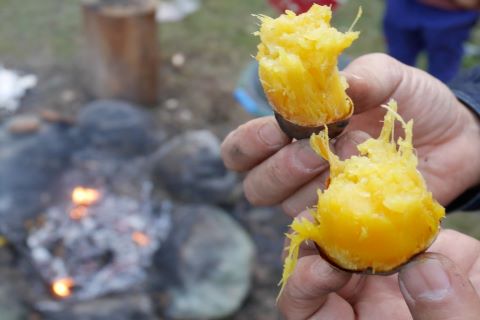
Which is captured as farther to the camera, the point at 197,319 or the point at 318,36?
the point at 197,319

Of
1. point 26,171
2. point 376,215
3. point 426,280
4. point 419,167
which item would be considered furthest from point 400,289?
point 26,171

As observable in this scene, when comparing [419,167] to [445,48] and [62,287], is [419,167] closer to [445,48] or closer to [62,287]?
[62,287]

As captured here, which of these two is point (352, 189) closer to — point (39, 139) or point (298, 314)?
point (298, 314)

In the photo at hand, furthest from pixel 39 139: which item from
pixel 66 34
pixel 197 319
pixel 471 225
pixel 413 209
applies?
pixel 471 225

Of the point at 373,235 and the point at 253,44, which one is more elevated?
the point at 373,235

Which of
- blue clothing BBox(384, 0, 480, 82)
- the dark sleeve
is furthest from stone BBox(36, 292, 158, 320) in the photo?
blue clothing BBox(384, 0, 480, 82)

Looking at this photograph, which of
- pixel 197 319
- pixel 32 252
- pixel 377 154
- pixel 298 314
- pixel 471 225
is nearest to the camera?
pixel 377 154

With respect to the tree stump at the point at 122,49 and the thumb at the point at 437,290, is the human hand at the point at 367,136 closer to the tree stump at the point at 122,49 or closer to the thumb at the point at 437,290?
the thumb at the point at 437,290
